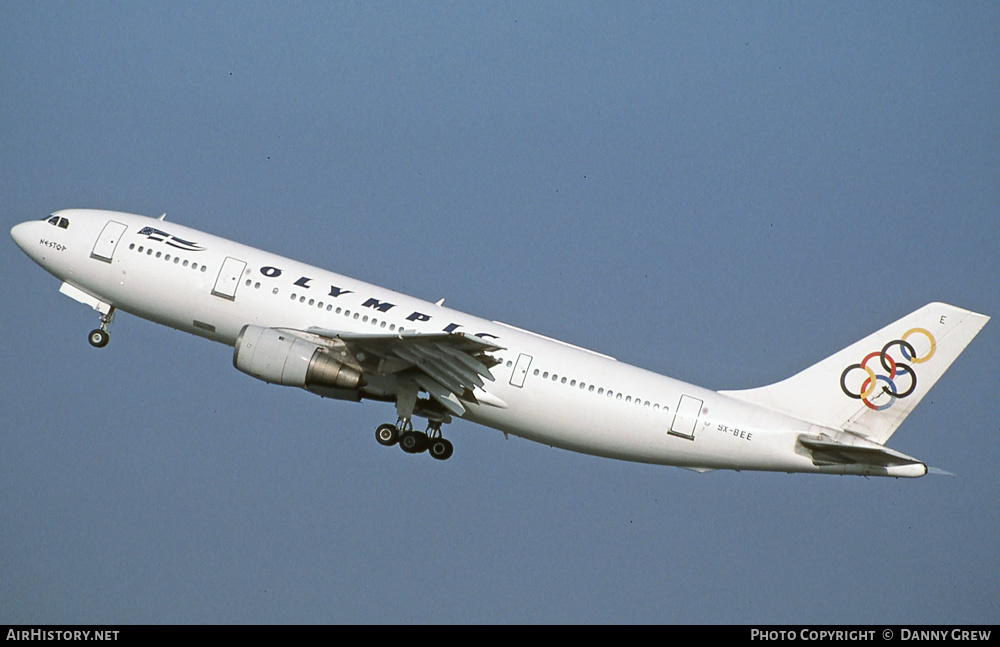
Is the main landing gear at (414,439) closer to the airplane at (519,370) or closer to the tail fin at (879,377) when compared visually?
the airplane at (519,370)

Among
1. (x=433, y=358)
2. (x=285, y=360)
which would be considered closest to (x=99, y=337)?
(x=285, y=360)

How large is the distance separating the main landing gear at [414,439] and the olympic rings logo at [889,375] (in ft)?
40.1

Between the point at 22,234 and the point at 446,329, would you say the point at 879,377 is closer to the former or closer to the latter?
the point at 446,329

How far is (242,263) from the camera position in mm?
41000

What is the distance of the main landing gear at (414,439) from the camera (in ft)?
138

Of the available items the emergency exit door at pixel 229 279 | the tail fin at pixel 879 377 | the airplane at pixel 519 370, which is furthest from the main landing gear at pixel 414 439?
the tail fin at pixel 879 377

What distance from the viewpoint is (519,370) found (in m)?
39.5

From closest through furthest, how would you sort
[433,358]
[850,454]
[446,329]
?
[850,454] → [433,358] → [446,329]

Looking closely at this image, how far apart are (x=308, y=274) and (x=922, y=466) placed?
18186 mm

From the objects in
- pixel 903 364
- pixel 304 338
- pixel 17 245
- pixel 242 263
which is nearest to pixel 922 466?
pixel 903 364

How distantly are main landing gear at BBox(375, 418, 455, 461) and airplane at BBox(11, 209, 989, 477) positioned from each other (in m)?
0.65

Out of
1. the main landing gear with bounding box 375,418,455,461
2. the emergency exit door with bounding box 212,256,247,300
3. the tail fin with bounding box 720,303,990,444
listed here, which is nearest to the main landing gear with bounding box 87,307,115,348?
the emergency exit door with bounding box 212,256,247,300

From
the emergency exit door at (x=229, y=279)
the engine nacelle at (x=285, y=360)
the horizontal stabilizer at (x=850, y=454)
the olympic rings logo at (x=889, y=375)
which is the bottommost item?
the engine nacelle at (x=285, y=360)

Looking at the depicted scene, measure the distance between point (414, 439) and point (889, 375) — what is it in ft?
46.5
